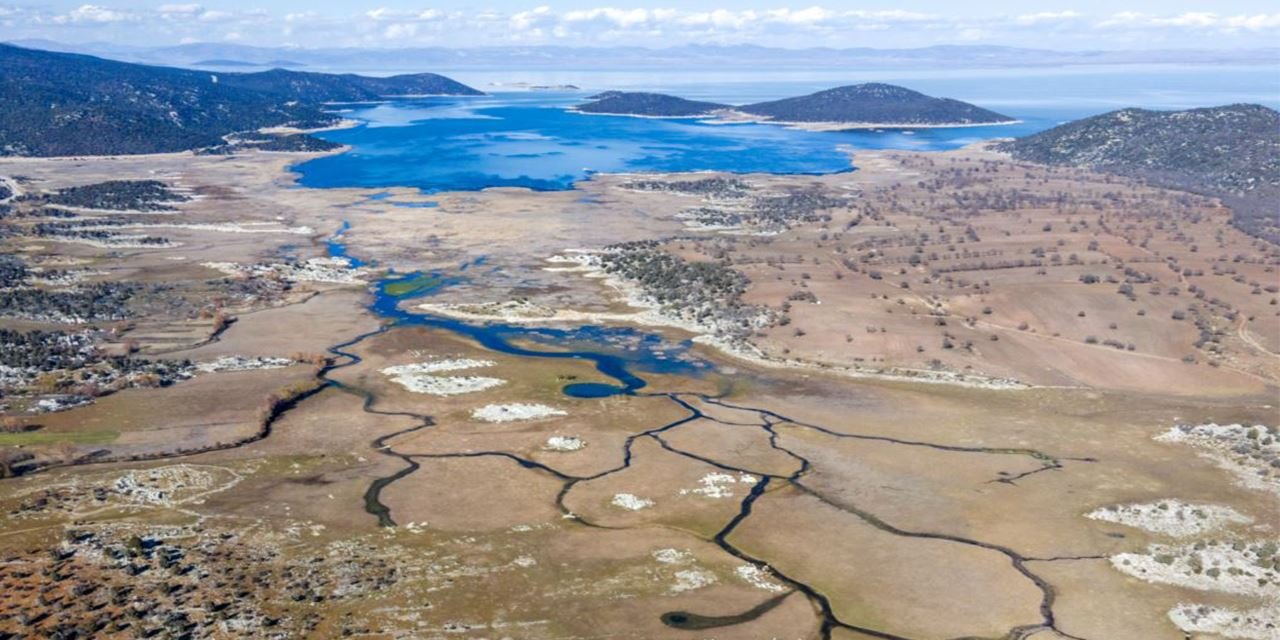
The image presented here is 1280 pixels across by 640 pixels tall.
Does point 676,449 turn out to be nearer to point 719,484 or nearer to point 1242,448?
point 719,484

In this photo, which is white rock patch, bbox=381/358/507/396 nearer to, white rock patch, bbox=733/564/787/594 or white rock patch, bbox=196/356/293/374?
white rock patch, bbox=196/356/293/374

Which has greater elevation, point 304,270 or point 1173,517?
point 304,270

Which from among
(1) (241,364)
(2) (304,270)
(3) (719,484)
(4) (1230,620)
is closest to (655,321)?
(1) (241,364)

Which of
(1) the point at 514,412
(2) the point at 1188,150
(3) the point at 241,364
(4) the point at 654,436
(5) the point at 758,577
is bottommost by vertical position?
(5) the point at 758,577

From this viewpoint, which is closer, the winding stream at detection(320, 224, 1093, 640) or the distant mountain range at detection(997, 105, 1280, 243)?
the winding stream at detection(320, 224, 1093, 640)

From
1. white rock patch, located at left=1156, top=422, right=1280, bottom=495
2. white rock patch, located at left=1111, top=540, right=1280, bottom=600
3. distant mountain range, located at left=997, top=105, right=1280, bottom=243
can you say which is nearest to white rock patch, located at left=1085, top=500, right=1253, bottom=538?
white rock patch, located at left=1111, top=540, right=1280, bottom=600
